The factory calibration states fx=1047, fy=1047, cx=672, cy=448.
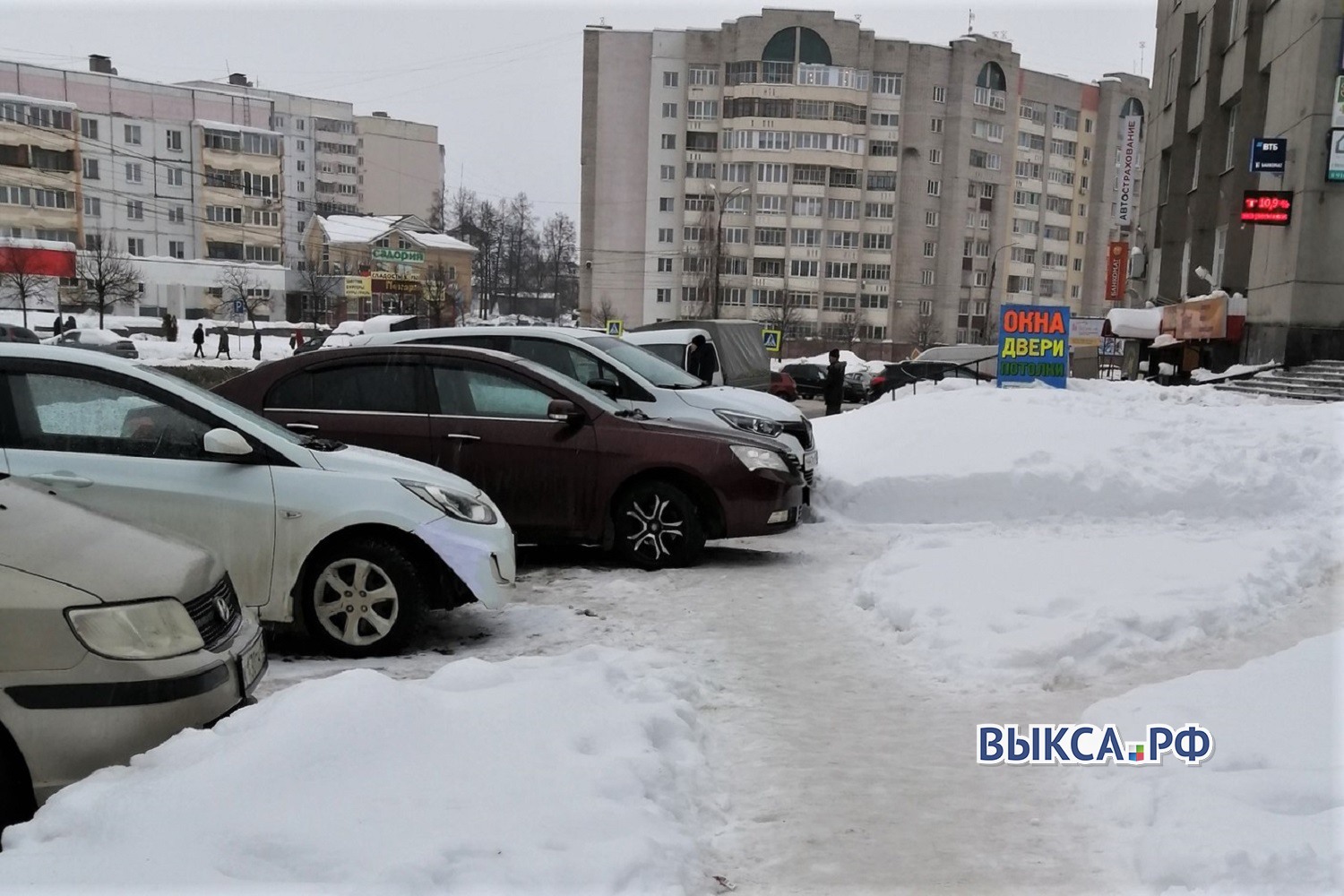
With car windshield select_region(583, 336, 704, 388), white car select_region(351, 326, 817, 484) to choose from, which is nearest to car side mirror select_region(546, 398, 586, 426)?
white car select_region(351, 326, 817, 484)

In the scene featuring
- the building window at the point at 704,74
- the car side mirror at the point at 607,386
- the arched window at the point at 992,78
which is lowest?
the car side mirror at the point at 607,386

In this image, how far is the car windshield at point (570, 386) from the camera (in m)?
8.16

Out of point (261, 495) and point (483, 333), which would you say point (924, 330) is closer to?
point (483, 333)

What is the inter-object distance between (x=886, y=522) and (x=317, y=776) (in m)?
7.93

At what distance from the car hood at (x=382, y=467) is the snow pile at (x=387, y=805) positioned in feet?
5.89

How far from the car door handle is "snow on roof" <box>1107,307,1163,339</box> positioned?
34.7 m

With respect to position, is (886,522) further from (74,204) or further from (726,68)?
(74,204)

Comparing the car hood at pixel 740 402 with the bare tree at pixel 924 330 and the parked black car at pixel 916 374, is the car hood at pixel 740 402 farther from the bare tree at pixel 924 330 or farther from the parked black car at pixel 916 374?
the bare tree at pixel 924 330

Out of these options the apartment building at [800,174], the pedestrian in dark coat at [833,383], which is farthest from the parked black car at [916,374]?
the apartment building at [800,174]

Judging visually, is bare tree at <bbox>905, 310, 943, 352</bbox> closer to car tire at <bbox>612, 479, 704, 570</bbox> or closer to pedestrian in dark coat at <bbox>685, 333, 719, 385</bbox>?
pedestrian in dark coat at <bbox>685, 333, 719, 385</bbox>

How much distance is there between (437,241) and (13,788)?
98.0m

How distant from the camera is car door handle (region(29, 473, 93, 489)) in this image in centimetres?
524

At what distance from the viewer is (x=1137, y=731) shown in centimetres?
450

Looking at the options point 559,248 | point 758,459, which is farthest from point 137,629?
point 559,248
